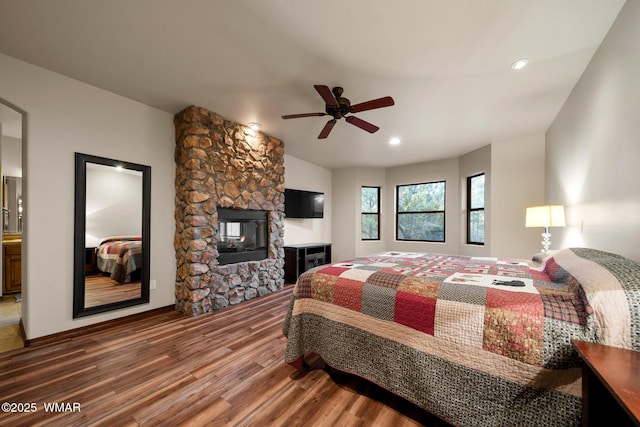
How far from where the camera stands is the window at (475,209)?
4777 millimetres

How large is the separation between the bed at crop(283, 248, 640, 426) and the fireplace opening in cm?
199

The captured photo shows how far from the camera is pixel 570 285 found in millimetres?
1335

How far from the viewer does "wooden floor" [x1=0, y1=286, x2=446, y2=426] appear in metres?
1.50

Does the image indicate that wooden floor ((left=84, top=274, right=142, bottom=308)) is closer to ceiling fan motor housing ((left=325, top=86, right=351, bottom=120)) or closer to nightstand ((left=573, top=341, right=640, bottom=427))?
ceiling fan motor housing ((left=325, top=86, right=351, bottom=120))

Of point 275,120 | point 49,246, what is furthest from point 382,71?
point 49,246

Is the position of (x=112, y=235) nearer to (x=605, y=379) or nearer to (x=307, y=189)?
(x=307, y=189)

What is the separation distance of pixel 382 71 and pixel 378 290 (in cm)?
194

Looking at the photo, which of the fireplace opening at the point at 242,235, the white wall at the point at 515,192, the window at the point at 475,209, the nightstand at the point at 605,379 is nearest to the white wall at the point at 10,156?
the fireplace opening at the point at 242,235

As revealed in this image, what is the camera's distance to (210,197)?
129 inches

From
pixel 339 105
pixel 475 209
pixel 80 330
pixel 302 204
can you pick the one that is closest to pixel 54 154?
pixel 80 330

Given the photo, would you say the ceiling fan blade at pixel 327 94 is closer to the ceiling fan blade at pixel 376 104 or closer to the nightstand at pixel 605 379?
the ceiling fan blade at pixel 376 104

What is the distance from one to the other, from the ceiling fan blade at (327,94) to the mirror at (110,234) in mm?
2326

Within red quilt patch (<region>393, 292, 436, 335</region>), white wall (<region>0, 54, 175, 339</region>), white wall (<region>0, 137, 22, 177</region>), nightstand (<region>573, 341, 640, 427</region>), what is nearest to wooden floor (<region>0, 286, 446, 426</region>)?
white wall (<region>0, 54, 175, 339</region>)

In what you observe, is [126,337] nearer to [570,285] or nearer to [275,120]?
[275,120]
